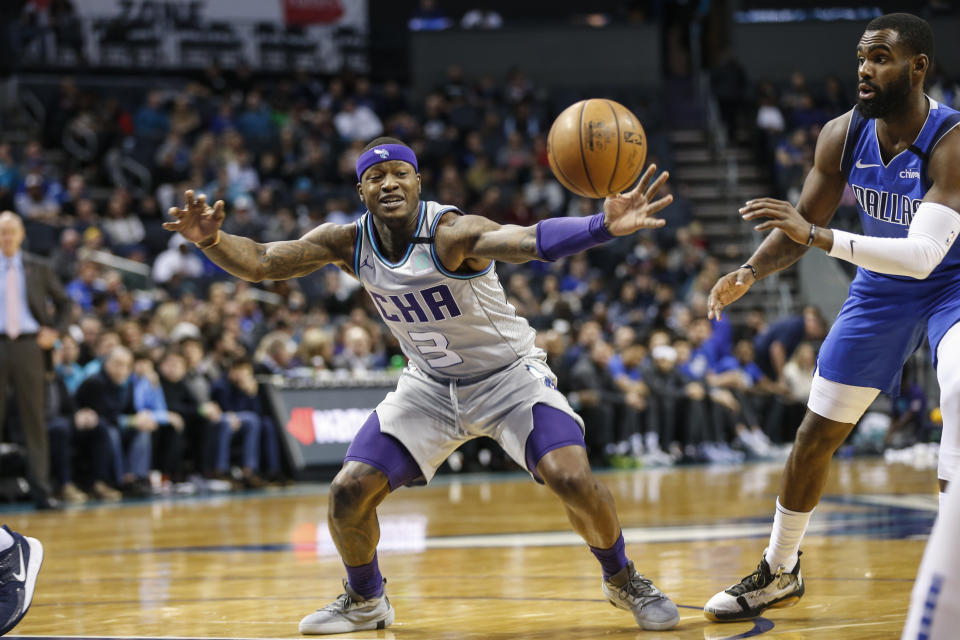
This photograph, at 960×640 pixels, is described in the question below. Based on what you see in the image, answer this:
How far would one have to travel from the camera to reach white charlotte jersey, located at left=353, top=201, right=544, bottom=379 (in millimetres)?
4551

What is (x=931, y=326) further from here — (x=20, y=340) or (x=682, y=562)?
(x=20, y=340)

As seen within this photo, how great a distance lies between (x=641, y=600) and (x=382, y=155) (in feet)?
6.47

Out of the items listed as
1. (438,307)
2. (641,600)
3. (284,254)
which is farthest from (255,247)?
(641,600)

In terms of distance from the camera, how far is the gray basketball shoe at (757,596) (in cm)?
446

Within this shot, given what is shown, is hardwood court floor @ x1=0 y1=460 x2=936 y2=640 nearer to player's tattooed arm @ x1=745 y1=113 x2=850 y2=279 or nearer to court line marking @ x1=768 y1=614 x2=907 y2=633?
court line marking @ x1=768 y1=614 x2=907 y2=633

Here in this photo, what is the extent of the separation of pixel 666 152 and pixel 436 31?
501 cm

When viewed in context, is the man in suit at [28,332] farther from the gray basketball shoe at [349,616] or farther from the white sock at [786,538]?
the white sock at [786,538]

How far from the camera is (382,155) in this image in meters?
4.64

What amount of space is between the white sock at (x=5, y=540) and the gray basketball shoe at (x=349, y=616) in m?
1.08

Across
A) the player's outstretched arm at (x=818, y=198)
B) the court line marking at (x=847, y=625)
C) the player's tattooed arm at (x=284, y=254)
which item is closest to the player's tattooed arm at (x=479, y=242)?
the player's tattooed arm at (x=284, y=254)

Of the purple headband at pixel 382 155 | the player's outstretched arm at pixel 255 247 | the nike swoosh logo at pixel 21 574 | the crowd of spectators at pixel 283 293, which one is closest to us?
the nike swoosh logo at pixel 21 574

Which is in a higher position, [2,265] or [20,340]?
[2,265]

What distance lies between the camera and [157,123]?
61.8ft

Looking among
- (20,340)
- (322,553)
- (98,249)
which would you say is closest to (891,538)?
(322,553)
